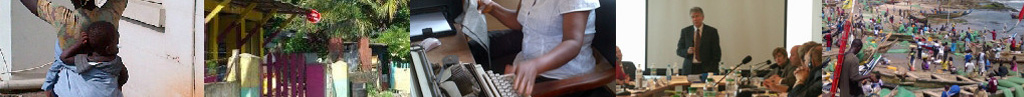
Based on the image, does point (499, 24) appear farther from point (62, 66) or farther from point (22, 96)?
point (22, 96)

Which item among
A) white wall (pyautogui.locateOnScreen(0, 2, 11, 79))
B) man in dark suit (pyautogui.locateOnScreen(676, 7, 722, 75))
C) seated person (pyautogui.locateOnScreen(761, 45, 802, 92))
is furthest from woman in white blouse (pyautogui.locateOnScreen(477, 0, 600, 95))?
white wall (pyautogui.locateOnScreen(0, 2, 11, 79))

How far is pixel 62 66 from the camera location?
455 centimetres

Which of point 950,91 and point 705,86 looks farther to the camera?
point 950,91

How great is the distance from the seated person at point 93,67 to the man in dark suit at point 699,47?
6.92ft

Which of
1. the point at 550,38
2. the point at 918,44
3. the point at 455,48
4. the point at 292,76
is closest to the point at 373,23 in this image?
the point at 292,76

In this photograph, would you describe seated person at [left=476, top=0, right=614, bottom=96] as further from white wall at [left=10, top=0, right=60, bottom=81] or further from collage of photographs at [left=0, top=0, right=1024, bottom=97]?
white wall at [left=10, top=0, right=60, bottom=81]

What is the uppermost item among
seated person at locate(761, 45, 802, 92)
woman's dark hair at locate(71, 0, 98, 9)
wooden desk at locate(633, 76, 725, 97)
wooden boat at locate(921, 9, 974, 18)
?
woman's dark hair at locate(71, 0, 98, 9)

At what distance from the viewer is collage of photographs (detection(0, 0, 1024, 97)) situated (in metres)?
3.48

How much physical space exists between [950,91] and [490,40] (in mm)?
1415

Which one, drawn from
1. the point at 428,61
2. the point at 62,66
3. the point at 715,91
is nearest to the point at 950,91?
the point at 715,91

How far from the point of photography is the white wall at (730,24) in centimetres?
→ 342

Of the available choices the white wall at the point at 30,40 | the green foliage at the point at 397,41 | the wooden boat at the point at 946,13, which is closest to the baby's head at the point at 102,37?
the white wall at the point at 30,40

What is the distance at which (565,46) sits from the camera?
11.7 ft

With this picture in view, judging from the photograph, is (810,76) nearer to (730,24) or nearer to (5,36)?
(730,24)
